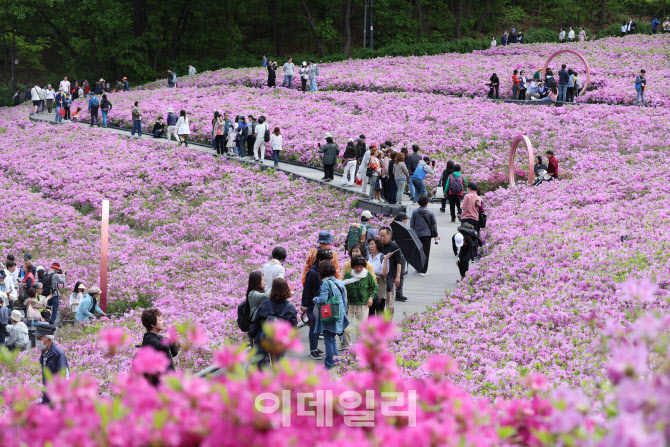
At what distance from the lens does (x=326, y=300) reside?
1034cm

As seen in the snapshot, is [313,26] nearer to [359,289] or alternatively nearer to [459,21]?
[459,21]

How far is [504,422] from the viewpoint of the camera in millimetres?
4199

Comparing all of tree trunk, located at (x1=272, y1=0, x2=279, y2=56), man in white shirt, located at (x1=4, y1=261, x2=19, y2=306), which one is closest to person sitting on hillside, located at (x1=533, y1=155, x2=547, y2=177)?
man in white shirt, located at (x1=4, y1=261, x2=19, y2=306)

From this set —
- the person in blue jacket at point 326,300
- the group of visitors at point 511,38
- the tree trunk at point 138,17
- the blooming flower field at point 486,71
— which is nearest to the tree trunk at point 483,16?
the group of visitors at point 511,38

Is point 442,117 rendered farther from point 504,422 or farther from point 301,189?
point 504,422

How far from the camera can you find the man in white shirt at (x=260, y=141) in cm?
2770

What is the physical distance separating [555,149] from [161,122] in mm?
19554

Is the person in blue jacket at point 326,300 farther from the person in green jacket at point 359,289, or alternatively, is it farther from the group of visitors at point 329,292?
the person in green jacket at point 359,289

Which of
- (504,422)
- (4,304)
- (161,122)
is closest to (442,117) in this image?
(161,122)

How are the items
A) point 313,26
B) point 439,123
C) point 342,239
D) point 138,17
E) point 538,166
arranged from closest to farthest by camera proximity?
point 342,239 → point 538,166 → point 439,123 → point 138,17 → point 313,26

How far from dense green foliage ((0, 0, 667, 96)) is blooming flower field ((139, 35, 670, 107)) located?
18.3 ft

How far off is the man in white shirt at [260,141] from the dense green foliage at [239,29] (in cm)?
2761

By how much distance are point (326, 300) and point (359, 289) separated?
2.93 feet

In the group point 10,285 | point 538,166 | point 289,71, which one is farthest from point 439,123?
point 10,285
